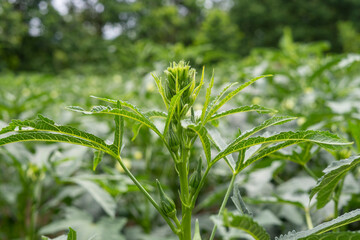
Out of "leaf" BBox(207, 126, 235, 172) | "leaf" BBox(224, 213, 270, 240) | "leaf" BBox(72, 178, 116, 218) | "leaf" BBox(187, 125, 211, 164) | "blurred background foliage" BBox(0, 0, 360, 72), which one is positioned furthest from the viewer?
"blurred background foliage" BBox(0, 0, 360, 72)

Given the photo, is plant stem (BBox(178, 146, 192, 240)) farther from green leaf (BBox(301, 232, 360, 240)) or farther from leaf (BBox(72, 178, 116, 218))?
leaf (BBox(72, 178, 116, 218))

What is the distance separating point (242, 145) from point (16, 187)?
1.27 meters

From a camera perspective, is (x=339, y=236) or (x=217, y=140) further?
(x=217, y=140)

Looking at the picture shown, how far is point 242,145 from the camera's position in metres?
0.56

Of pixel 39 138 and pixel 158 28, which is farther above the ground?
pixel 158 28

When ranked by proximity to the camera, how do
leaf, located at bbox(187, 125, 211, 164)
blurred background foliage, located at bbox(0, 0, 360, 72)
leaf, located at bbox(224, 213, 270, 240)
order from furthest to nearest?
blurred background foliage, located at bbox(0, 0, 360, 72) < leaf, located at bbox(187, 125, 211, 164) < leaf, located at bbox(224, 213, 270, 240)

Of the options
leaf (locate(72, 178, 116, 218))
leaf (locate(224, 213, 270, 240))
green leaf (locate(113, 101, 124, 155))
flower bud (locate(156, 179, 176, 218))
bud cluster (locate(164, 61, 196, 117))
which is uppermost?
leaf (locate(72, 178, 116, 218))

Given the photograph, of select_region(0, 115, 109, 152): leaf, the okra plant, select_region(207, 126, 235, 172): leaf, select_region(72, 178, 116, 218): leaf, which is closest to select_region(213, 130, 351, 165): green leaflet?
the okra plant

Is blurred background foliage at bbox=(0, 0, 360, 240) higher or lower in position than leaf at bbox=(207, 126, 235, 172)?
higher

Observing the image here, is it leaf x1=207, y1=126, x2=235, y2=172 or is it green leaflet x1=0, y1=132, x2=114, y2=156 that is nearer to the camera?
green leaflet x1=0, y1=132, x2=114, y2=156

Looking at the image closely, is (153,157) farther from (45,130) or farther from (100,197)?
(45,130)

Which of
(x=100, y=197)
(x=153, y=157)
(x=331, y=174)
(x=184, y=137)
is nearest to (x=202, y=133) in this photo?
(x=184, y=137)

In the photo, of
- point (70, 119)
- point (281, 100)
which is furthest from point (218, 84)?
point (70, 119)

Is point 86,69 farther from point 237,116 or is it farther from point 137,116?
point 137,116
